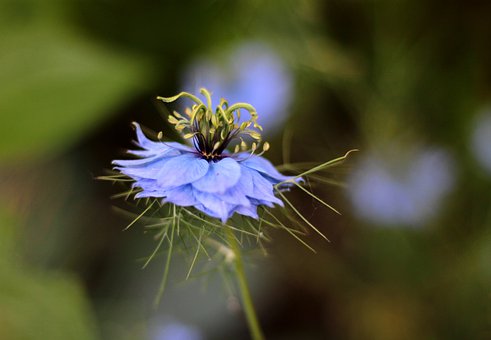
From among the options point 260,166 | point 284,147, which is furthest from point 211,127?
point 284,147

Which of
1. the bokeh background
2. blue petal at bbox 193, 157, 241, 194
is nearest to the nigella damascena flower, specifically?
blue petal at bbox 193, 157, 241, 194

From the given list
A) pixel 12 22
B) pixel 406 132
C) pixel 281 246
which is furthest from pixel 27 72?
pixel 406 132

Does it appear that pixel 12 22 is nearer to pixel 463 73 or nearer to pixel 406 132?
pixel 406 132

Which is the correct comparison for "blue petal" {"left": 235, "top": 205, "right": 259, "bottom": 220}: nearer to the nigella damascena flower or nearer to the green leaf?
the nigella damascena flower

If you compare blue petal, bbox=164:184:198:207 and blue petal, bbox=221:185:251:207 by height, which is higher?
blue petal, bbox=221:185:251:207

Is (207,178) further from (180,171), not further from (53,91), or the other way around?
(53,91)

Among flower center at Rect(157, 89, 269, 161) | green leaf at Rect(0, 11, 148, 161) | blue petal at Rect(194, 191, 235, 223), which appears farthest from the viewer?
green leaf at Rect(0, 11, 148, 161)
